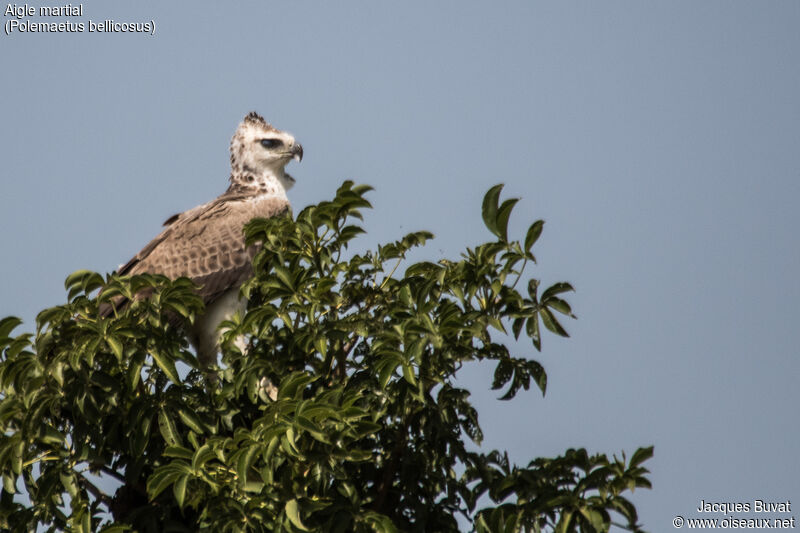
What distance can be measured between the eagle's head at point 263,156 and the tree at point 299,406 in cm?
456

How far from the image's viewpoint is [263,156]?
39.4 ft

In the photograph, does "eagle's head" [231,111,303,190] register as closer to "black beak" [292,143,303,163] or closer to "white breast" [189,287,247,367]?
"black beak" [292,143,303,163]

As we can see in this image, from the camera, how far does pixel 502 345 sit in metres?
7.16

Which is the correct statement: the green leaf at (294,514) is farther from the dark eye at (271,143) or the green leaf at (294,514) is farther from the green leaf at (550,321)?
the dark eye at (271,143)

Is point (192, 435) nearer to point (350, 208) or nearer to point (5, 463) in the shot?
point (5, 463)

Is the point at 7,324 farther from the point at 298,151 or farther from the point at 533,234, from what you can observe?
the point at 298,151

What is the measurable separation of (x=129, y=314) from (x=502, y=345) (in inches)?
91.6

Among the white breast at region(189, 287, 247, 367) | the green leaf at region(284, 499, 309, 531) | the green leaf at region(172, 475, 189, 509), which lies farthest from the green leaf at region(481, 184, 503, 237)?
the white breast at region(189, 287, 247, 367)

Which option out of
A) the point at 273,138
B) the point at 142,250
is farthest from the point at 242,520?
the point at 273,138

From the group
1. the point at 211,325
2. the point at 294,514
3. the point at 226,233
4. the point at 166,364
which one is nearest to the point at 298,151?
the point at 226,233

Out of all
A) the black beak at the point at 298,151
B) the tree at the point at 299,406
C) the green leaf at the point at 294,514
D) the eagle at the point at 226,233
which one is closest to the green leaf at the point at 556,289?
the tree at the point at 299,406

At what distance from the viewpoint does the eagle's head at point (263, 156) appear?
12.0m

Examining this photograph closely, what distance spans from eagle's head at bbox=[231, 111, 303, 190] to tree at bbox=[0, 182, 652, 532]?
179 inches

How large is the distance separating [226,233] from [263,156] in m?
1.33
